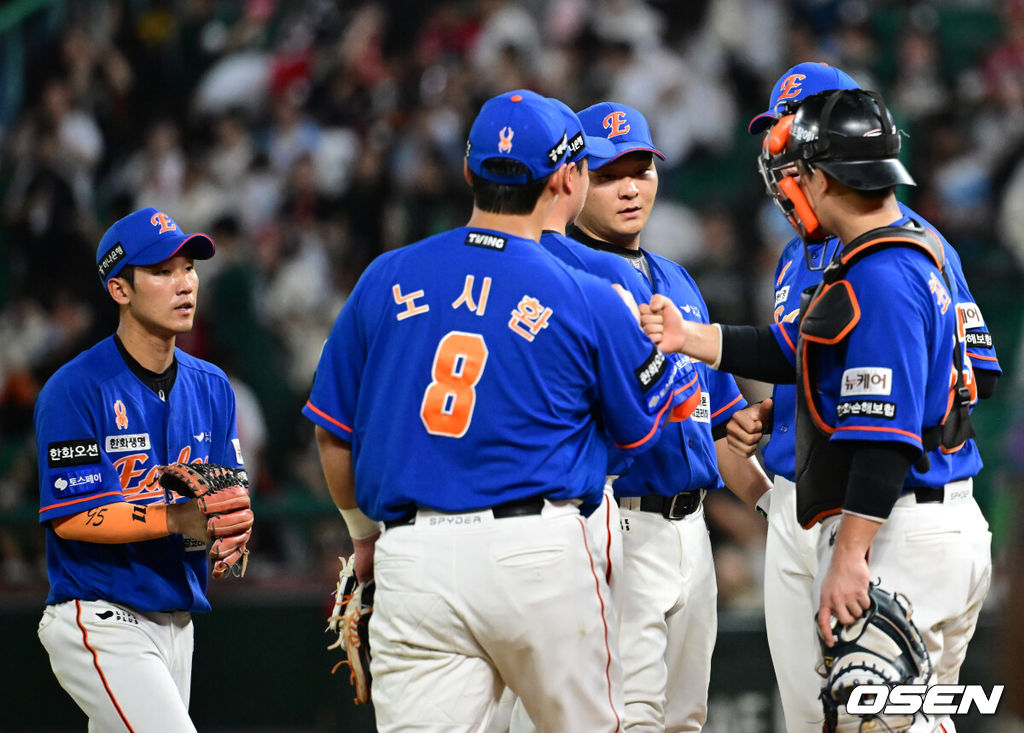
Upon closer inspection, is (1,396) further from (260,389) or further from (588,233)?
(588,233)

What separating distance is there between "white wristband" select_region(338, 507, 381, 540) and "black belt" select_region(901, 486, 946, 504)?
1.54 meters

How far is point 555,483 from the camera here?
3359 mm

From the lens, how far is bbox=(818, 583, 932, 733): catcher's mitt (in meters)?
3.27

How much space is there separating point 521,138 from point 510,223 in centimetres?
23

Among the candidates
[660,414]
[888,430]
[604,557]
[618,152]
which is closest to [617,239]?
[618,152]

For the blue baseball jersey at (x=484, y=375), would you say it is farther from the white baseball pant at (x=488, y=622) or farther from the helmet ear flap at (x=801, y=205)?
the helmet ear flap at (x=801, y=205)

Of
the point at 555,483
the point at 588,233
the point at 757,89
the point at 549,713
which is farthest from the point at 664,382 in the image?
the point at 757,89

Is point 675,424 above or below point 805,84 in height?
below

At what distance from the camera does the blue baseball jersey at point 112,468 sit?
4.22 metres

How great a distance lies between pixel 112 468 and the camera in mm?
4289

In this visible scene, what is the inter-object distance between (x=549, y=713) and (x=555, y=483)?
0.61m

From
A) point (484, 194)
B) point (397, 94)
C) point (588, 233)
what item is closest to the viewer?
point (484, 194)

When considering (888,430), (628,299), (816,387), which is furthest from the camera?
(628,299)

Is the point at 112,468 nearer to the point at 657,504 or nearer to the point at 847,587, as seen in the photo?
the point at 657,504
